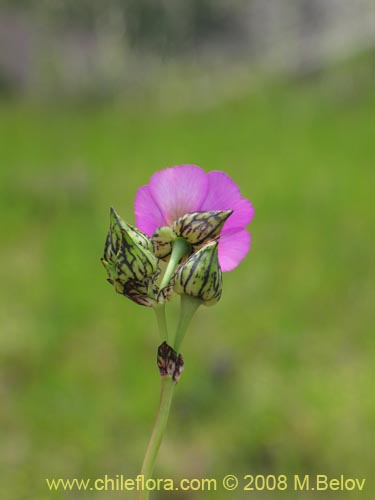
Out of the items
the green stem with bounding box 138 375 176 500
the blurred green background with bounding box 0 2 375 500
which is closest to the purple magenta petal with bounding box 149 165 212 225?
the green stem with bounding box 138 375 176 500

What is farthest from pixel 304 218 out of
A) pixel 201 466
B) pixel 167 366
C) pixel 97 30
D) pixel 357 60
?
pixel 97 30

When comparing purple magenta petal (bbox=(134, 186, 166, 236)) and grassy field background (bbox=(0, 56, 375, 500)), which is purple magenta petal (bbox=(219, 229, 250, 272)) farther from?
grassy field background (bbox=(0, 56, 375, 500))

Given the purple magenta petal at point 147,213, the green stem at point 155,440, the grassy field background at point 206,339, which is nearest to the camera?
the green stem at point 155,440

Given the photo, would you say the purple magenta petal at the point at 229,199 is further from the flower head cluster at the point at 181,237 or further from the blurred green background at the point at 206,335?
the blurred green background at the point at 206,335

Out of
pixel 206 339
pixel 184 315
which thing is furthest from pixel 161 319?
pixel 206 339

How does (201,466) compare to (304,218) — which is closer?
(201,466)

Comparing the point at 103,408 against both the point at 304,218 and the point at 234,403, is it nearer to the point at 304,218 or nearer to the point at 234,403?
the point at 234,403

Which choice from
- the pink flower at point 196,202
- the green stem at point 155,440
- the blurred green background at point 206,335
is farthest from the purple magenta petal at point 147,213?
the blurred green background at point 206,335
